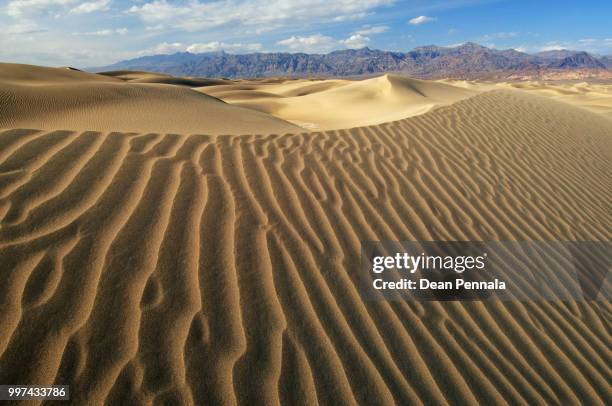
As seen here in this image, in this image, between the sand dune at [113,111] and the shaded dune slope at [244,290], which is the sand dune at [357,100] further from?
the shaded dune slope at [244,290]

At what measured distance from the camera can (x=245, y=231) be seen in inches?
118

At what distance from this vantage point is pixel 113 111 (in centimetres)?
756

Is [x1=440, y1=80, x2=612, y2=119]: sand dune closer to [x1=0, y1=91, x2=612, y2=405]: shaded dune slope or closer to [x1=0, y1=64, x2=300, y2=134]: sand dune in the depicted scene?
[x1=0, y1=64, x2=300, y2=134]: sand dune

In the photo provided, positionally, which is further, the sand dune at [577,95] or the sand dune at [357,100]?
the sand dune at [577,95]

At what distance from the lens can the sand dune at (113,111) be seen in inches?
251

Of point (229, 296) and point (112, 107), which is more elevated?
point (112, 107)

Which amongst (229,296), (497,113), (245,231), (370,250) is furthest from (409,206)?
(497,113)

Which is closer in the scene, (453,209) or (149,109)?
(453,209)

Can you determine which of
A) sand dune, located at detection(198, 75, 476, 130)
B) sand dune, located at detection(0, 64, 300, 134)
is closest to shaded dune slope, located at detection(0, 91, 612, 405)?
sand dune, located at detection(0, 64, 300, 134)

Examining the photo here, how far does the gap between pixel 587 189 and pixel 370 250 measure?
3934 mm

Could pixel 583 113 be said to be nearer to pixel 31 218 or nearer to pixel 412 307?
pixel 412 307

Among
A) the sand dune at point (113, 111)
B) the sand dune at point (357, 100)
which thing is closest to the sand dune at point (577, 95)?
the sand dune at point (357, 100)

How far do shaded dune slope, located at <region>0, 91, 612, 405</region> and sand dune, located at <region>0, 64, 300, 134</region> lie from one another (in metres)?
2.74

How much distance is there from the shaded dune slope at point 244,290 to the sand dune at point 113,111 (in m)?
2.74
